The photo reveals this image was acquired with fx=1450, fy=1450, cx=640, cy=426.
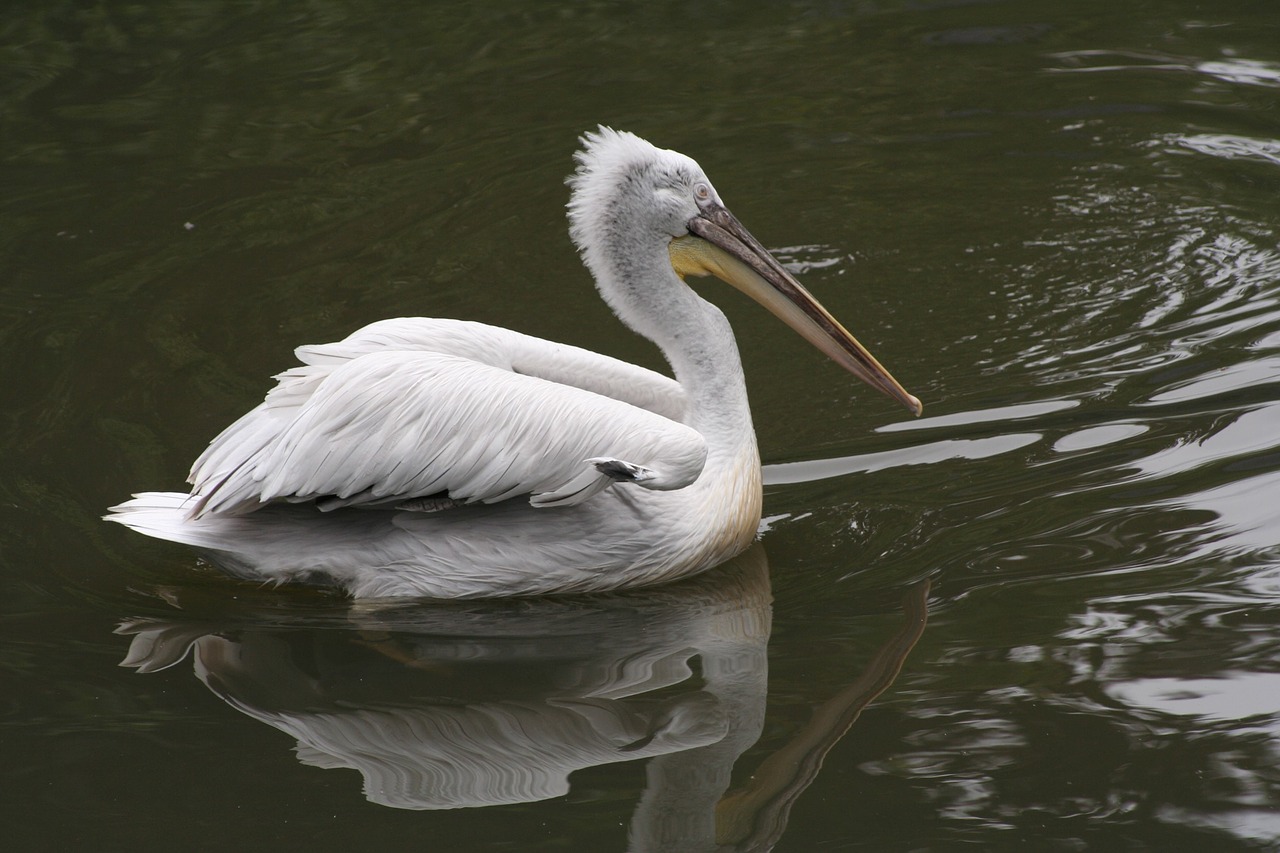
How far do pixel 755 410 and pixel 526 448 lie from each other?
4.23 feet

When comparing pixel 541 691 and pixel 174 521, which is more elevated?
pixel 174 521

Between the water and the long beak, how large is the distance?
0.34 m

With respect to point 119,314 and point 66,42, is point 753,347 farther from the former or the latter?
point 66,42

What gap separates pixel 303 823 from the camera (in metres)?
2.76

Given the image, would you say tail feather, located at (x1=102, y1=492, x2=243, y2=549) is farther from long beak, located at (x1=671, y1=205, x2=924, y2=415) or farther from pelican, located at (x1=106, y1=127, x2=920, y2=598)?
long beak, located at (x1=671, y1=205, x2=924, y2=415)

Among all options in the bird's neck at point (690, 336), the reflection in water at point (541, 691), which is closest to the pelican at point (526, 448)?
the bird's neck at point (690, 336)

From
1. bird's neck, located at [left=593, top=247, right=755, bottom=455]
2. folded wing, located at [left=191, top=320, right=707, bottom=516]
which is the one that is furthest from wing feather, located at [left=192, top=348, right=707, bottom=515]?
bird's neck, located at [left=593, top=247, right=755, bottom=455]

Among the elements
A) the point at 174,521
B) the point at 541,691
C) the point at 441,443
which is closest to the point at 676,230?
the point at 441,443

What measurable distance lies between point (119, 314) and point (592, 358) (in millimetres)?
2199

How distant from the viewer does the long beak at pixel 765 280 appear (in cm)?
397

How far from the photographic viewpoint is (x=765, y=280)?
13.2 ft

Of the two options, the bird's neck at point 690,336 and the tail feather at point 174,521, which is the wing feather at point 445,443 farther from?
the bird's neck at point 690,336

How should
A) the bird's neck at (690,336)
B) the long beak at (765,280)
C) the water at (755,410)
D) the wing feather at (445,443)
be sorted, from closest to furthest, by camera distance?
the water at (755,410) < the wing feather at (445,443) < the bird's neck at (690,336) < the long beak at (765,280)

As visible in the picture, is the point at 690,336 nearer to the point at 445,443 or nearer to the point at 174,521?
the point at 445,443
